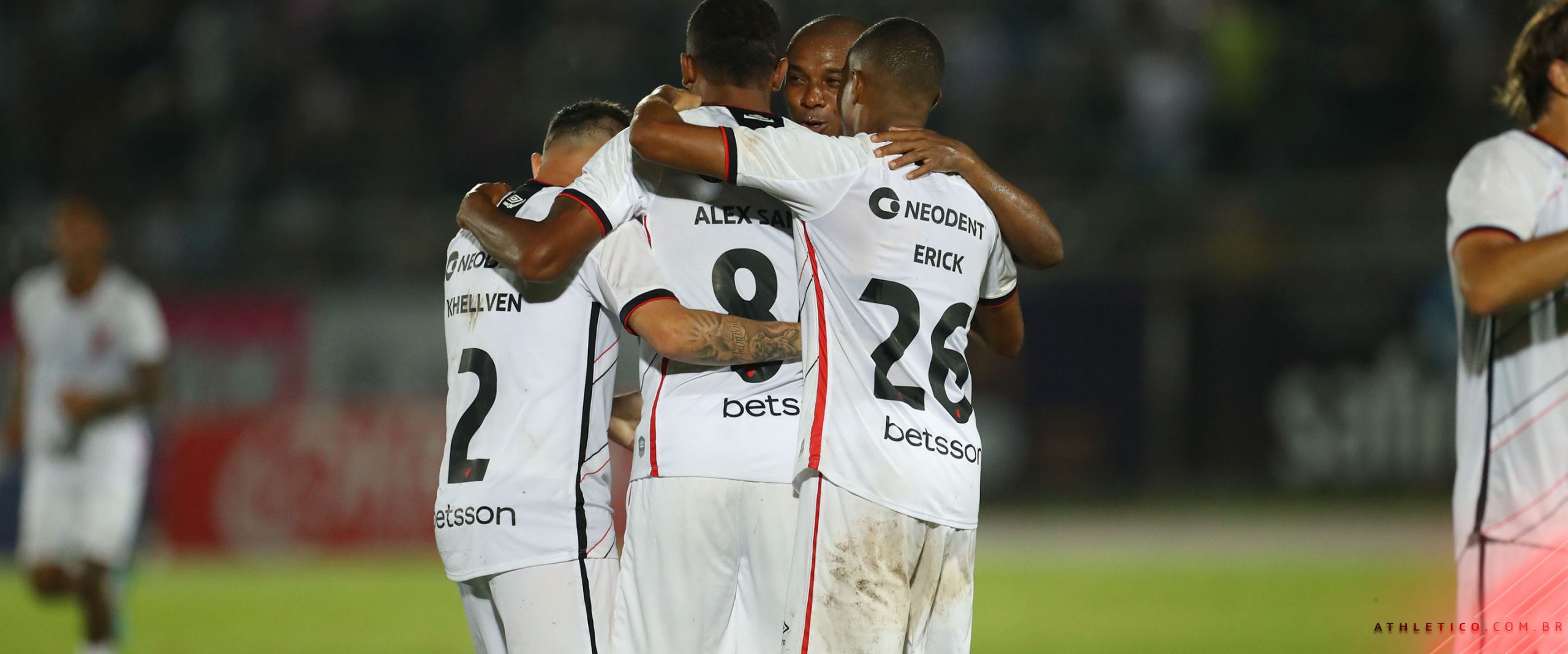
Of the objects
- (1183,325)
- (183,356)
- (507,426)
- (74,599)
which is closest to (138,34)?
(183,356)

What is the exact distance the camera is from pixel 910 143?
434 centimetres

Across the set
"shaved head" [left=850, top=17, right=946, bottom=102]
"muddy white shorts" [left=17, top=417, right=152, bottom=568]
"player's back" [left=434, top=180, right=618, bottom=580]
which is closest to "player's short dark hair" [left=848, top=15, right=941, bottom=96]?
"shaved head" [left=850, top=17, right=946, bottom=102]

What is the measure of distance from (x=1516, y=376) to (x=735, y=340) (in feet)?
6.90

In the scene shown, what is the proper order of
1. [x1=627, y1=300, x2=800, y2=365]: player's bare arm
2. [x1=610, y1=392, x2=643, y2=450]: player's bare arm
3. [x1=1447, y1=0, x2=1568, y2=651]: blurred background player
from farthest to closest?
[x1=610, y1=392, x2=643, y2=450]: player's bare arm < [x1=627, y1=300, x2=800, y2=365]: player's bare arm < [x1=1447, y1=0, x2=1568, y2=651]: blurred background player

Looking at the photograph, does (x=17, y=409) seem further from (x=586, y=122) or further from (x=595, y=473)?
(x=595, y=473)

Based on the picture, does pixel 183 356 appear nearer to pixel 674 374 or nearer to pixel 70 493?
pixel 70 493

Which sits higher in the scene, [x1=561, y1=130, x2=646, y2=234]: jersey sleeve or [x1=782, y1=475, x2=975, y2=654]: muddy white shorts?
[x1=561, y1=130, x2=646, y2=234]: jersey sleeve

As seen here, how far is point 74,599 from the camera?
44.7 feet

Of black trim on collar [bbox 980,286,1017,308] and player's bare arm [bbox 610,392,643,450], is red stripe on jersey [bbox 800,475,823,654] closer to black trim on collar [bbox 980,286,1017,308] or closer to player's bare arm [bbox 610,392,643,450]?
black trim on collar [bbox 980,286,1017,308]

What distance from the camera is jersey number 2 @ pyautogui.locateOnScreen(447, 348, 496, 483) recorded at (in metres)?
4.73

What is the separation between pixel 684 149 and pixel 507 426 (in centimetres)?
106

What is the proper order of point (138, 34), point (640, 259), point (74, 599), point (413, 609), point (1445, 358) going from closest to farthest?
1. point (640, 259)
2. point (413, 609)
3. point (74, 599)
4. point (1445, 358)
5. point (138, 34)

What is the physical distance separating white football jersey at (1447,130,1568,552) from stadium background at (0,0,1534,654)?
817cm

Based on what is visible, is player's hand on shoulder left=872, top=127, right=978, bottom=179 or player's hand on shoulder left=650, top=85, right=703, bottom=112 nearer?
player's hand on shoulder left=872, top=127, right=978, bottom=179
